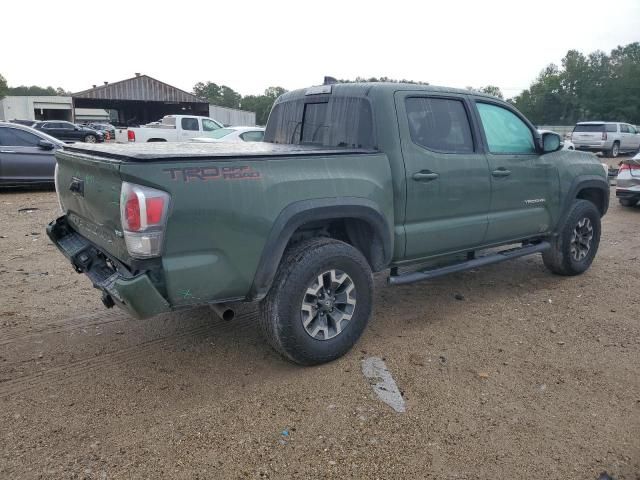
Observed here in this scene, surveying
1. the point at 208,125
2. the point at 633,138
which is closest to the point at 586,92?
the point at 633,138

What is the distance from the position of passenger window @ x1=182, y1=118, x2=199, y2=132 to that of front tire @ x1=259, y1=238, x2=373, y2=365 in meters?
16.7

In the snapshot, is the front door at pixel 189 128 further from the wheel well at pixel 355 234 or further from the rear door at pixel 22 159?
the wheel well at pixel 355 234

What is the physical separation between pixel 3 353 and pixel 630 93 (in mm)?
67016

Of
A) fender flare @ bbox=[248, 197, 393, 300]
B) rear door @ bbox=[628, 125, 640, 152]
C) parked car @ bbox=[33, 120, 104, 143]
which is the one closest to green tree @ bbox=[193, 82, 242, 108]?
parked car @ bbox=[33, 120, 104, 143]

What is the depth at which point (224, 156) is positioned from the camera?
9.88 ft

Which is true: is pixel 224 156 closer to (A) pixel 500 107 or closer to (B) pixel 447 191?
(B) pixel 447 191

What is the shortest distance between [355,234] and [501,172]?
5.26 feet

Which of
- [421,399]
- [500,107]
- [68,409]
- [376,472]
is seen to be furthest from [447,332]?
[68,409]

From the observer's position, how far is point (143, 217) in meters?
2.73

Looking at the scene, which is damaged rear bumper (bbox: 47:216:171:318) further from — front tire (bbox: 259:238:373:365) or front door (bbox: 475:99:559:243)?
front door (bbox: 475:99:559:243)

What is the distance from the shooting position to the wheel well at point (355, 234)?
3713 millimetres

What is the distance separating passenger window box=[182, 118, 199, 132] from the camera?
19078mm

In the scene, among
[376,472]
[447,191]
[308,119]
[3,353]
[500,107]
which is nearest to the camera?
[376,472]

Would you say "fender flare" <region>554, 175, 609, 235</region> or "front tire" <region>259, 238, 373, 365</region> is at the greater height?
"fender flare" <region>554, 175, 609, 235</region>
